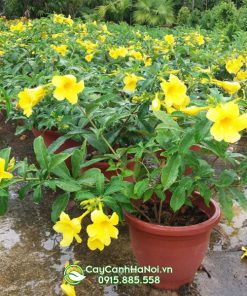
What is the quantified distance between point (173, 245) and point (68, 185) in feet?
1.87

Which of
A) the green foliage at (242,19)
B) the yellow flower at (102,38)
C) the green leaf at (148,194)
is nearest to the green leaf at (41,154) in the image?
the green leaf at (148,194)

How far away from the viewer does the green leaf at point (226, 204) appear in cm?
182

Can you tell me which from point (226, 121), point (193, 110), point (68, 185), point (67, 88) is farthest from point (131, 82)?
point (226, 121)

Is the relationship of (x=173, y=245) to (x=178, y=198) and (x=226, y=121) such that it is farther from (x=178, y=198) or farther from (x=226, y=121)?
(x=226, y=121)

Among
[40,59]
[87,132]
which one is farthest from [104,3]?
[87,132]

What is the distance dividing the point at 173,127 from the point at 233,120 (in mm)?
267

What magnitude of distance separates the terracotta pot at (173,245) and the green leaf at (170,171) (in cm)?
31

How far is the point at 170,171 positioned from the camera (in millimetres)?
1659

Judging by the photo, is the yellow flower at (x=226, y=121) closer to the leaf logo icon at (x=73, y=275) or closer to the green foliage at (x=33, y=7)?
the leaf logo icon at (x=73, y=275)

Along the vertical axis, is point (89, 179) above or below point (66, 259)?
above

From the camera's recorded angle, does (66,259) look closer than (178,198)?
No

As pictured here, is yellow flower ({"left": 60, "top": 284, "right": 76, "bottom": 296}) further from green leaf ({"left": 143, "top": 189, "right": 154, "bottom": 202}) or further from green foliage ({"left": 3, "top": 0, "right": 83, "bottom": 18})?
green foliage ({"left": 3, "top": 0, "right": 83, "bottom": 18})

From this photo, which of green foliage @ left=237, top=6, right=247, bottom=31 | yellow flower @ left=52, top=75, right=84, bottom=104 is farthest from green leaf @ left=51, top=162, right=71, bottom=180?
green foliage @ left=237, top=6, right=247, bottom=31

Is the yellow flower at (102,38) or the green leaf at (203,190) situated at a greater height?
the green leaf at (203,190)
